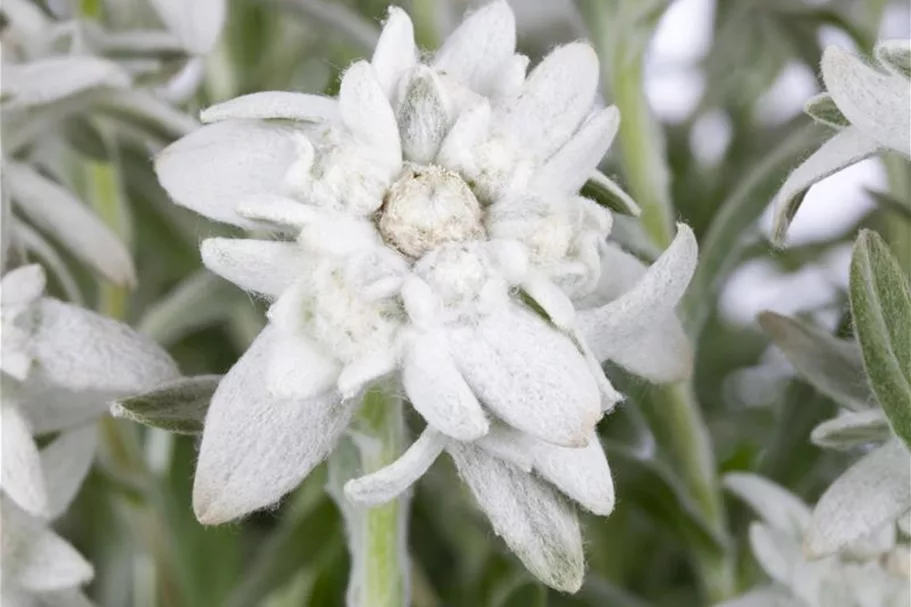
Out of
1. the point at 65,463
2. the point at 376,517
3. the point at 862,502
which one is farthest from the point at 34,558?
the point at 862,502

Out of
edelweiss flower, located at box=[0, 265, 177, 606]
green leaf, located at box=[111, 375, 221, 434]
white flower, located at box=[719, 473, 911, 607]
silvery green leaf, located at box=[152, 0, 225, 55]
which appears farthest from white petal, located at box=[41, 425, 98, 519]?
white flower, located at box=[719, 473, 911, 607]

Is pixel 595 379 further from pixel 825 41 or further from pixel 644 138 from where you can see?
pixel 825 41

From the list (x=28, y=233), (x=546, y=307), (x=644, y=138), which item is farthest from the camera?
(x=644, y=138)

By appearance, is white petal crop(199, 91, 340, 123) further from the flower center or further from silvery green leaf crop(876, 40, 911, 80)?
silvery green leaf crop(876, 40, 911, 80)

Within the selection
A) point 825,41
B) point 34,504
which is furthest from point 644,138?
point 34,504

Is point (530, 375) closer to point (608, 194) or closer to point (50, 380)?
point (608, 194)

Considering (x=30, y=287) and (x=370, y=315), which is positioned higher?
(x=370, y=315)

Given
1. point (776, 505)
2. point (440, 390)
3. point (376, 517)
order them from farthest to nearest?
point (776, 505), point (376, 517), point (440, 390)
